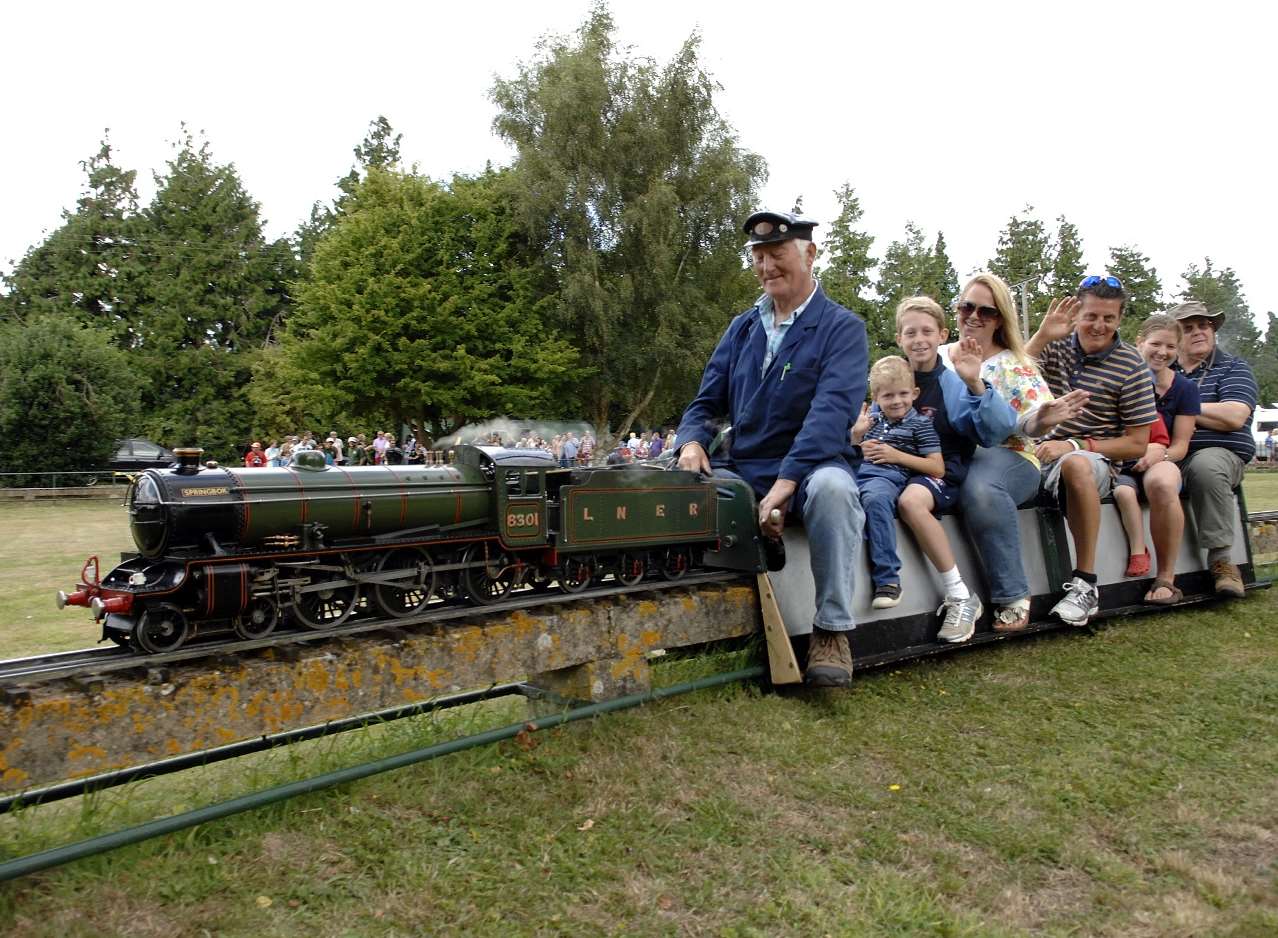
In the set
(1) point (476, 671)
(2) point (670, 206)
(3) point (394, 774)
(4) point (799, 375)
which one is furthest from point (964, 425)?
(2) point (670, 206)

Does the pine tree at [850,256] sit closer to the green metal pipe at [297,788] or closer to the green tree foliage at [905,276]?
the green tree foliage at [905,276]

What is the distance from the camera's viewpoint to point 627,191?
34.5m

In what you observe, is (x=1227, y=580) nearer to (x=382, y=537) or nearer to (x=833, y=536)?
(x=833, y=536)

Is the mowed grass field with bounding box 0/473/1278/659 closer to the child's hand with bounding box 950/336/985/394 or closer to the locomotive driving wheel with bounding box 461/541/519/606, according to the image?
the locomotive driving wheel with bounding box 461/541/519/606

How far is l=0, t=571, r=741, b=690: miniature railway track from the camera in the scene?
3.30 metres

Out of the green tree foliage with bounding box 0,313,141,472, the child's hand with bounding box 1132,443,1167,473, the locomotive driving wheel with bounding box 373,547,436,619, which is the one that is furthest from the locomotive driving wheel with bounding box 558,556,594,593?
the green tree foliage with bounding box 0,313,141,472

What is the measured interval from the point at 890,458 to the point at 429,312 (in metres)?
31.0

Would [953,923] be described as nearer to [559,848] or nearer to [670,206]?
[559,848]

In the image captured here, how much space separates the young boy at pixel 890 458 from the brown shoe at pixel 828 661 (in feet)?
1.31

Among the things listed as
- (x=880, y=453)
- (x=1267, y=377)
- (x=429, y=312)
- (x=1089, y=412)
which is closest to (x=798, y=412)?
(x=880, y=453)

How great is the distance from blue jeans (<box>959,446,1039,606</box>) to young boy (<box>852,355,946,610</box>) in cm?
25

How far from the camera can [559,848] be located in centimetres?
315

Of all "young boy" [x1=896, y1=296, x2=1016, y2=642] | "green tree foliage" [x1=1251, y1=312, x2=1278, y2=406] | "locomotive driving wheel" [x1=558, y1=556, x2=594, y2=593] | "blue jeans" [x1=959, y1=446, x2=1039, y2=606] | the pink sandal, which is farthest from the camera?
"green tree foliage" [x1=1251, y1=312, x2=1278, y2=406]

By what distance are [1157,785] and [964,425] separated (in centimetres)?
203
